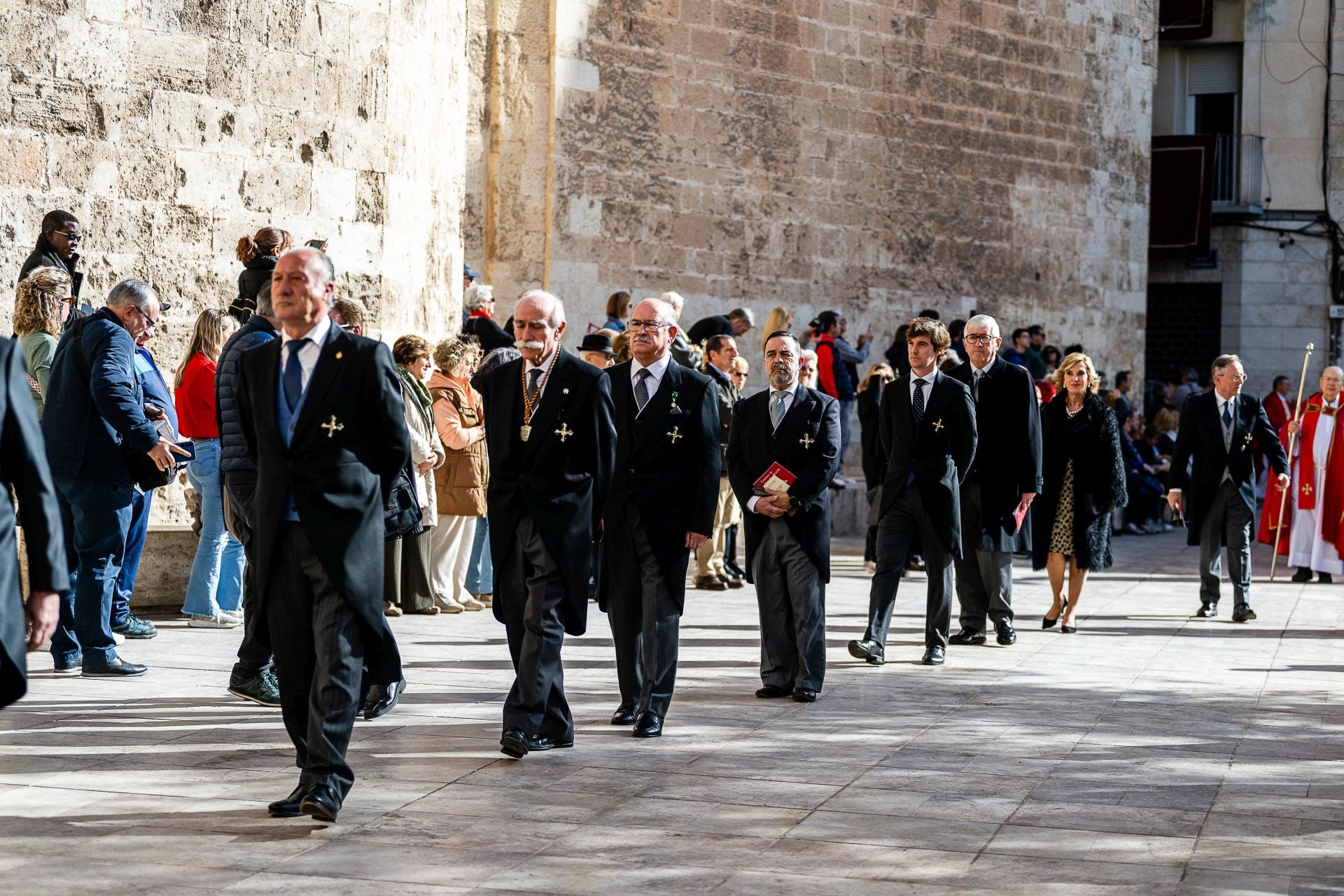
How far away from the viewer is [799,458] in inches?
307

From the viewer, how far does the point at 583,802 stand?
18.1ft

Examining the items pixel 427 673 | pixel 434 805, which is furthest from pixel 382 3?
pixel 434 805

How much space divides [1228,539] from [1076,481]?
1.55 m

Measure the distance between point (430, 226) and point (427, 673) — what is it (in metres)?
4.47

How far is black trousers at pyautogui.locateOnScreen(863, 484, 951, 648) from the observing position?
8.75 m

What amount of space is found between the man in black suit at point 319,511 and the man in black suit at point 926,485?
3.87 m

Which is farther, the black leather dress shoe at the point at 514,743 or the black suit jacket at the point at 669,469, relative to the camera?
the black suit jacket at the point at 669,469

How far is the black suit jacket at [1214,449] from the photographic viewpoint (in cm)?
1134

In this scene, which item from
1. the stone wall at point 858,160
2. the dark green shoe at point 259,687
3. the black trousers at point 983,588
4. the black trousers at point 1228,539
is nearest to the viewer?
the dark green shoe at point 259,687

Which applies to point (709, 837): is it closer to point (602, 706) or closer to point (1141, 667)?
point (602, 706)

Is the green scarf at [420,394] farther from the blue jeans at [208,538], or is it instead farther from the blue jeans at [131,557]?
the blue jeans at [131,557]

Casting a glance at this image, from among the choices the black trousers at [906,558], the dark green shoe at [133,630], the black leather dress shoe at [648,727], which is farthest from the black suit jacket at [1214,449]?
the dark green shoe at [133,630]

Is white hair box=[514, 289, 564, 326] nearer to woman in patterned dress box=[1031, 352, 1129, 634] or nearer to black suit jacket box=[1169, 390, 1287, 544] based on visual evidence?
woman in patterned dress box=[1031, 352, 1129, 634]

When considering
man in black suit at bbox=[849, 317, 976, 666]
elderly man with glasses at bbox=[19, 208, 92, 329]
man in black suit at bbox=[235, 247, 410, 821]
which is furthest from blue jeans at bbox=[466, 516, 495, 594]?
man in black suit at bbox=[235, 247, 410, 821]
